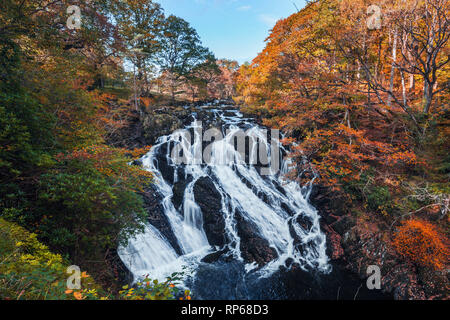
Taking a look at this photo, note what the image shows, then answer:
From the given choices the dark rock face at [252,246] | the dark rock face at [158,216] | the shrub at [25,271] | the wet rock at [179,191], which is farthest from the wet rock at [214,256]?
the shrub at [25,271]

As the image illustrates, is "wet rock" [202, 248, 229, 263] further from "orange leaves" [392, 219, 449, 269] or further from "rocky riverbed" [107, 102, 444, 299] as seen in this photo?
"orange leaves" [392, 219, 449, 269]

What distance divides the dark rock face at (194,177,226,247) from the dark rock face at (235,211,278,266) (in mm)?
829

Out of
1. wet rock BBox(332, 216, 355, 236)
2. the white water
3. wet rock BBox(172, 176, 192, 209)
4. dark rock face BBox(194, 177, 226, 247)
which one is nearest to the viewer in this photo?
the white water

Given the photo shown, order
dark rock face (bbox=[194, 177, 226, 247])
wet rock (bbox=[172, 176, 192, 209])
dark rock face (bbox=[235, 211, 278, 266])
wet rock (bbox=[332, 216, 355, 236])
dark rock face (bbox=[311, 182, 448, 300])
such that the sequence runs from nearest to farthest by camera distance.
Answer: dark rock face (bbox=[311, 182, 448, 300]) → dark rock face (bbox=[235, 211, 278, 266]) → dark rock face (bbox=[194, 177, 226, 247]) → wet rock (bbox=[332, 216, 355, 236]) → wet rock (bbox=[172, 176, 192, 209])

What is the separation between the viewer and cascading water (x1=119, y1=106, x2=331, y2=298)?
21.7 ft

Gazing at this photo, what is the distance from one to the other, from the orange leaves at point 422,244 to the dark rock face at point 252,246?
4.46m

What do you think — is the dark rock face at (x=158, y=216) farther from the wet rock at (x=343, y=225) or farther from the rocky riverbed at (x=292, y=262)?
the wet rock at (x=343, y=225)

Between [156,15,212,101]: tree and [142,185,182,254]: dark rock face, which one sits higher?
[156,15,212,101]: tree

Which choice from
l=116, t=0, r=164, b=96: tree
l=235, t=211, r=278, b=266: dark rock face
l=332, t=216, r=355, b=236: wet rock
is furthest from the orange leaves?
l=116, t=0, r=164, b=96: tree

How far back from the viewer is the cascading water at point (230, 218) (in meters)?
6.61

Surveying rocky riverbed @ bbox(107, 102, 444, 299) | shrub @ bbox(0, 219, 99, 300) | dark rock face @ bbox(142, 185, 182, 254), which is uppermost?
shrub @ bbox(0, 219, 99, 300)

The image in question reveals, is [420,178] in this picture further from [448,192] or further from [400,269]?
[400,269]
